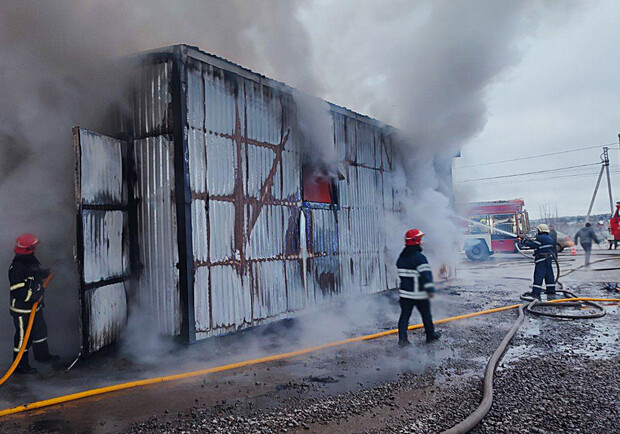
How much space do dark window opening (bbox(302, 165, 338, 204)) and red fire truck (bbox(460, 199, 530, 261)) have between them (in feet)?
50.7

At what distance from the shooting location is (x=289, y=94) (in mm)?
8312

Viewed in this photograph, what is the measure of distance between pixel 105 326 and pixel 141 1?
225 inches

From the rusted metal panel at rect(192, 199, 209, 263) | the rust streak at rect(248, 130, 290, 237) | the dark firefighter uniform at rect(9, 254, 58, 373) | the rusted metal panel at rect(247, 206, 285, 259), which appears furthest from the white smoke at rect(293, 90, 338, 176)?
the dark firefighter uniform at rect(9, 254, 58, 373)

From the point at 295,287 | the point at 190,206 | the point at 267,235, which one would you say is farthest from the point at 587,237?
the point at 190,206

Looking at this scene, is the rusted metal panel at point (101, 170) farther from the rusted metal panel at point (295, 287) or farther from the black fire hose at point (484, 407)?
the black fire hose at point (484, 407)

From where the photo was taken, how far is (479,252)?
22.6 metres

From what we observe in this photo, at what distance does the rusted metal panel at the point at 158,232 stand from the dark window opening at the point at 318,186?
9.84ft

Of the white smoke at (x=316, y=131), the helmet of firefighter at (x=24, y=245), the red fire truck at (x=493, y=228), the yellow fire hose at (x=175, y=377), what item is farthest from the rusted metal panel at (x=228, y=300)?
the red fire truck at (x=493, y=228)

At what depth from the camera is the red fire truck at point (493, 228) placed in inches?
892

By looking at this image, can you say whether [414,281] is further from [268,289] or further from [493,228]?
[493,228]

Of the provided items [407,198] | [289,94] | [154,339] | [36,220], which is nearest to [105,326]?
[154,339]

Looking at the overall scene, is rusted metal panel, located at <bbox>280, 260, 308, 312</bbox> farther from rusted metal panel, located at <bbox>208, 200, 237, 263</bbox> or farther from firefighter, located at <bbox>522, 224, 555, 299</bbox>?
firefighter, located at <bbox>522, 224, 555, 299</bbox>

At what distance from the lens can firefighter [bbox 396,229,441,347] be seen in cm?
573

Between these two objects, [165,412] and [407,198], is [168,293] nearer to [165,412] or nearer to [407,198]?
[165,412]
